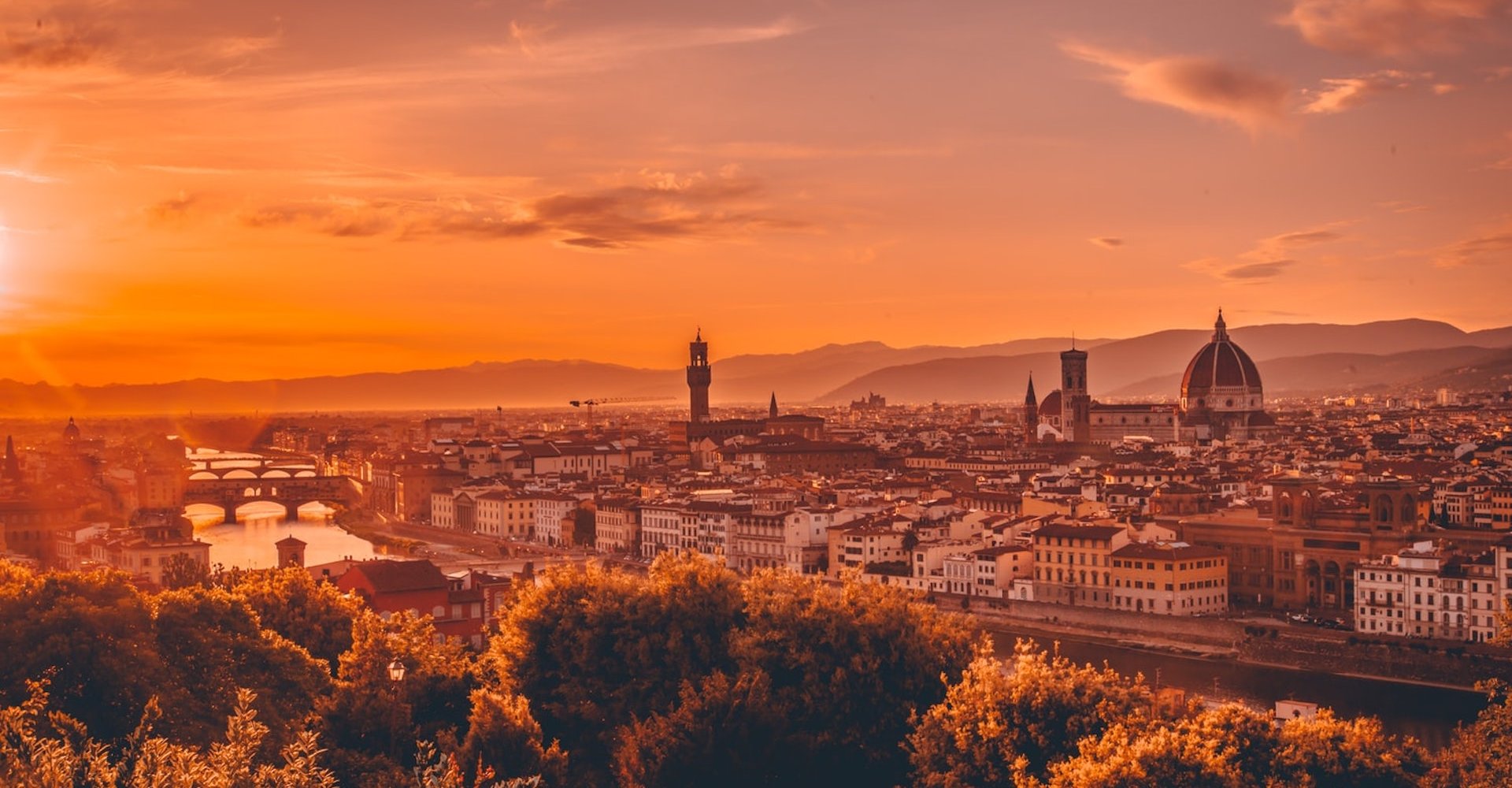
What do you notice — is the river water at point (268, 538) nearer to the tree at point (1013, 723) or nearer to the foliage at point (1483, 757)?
the tree at point (1013, 723)

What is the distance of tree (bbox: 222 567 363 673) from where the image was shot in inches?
879

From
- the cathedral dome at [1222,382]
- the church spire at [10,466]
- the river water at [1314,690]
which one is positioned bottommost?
the river water at [1314,690]

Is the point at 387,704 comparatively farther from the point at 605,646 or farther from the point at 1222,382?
the point at 1222,382

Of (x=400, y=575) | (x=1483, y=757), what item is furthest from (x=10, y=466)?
(x=1483, y=757)

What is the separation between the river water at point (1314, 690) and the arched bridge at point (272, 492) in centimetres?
5676

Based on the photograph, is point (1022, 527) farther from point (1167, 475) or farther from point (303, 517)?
point (303, 517)

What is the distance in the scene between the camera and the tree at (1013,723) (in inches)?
646

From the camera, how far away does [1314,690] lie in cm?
3158

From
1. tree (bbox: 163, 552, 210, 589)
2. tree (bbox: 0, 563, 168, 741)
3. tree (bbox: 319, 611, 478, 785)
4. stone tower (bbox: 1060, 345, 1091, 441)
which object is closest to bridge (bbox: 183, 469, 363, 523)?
stone tower (bbox: 1060, 345, 1091, 441)

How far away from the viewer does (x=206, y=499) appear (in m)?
84.0

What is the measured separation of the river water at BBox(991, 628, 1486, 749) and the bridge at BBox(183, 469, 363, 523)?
56.7 m

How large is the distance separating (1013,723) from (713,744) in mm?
2964

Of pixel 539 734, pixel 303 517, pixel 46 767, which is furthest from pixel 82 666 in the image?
pixel 303 517

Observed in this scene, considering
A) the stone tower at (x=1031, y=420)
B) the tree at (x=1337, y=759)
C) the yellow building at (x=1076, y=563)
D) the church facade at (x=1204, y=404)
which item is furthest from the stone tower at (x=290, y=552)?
the stone tower at (x=1031, y=420)
